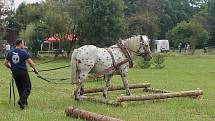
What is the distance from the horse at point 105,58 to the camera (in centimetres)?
1444

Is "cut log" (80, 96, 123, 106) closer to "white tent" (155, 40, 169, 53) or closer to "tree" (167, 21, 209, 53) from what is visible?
"tree" (167, 21, 209, 53)

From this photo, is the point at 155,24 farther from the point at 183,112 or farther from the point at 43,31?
the point at 183,112

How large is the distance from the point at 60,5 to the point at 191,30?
27341 millimetres

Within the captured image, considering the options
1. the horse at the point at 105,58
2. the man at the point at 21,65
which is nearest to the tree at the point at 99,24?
the horse at the point at 105,58

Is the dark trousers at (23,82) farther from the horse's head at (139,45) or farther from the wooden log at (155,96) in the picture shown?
the horse's head at (139,45)

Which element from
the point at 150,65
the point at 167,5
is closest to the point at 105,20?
the point at 150,65

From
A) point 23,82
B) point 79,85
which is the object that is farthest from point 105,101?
point 23,82

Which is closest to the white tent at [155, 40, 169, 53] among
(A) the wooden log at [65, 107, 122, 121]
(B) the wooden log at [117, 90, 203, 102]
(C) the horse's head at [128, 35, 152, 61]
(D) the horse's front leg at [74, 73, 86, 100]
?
(C) the horse's head at [128, 35, 152, 61]

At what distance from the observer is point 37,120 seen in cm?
1118

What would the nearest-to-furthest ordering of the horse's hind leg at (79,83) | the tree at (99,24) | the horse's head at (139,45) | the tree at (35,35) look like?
the horse's hind leg at (79,83), the horse's head at (139,45), the tree at (99,24), the tree at (35,35)

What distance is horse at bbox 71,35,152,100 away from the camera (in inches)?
568

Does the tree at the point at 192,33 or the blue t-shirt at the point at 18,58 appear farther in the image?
the tree at the point at 192,33

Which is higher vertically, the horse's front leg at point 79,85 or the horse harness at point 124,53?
the horse harness at point 124,53

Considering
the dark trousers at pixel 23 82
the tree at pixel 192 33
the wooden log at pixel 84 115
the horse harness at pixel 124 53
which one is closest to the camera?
the wooden log at pixel 84 115
